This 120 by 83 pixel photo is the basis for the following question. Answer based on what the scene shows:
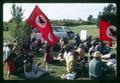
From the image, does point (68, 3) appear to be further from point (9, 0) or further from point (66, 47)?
point (66, 47)

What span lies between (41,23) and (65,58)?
2.86 m

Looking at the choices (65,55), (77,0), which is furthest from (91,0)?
(65,55)

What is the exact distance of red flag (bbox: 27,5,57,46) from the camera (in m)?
4.66

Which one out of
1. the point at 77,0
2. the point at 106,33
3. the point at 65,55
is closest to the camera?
the point at 77,0

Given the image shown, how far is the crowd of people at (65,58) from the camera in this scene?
17.0 ft

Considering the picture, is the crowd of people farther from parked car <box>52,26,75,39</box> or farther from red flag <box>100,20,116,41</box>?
red flag <box>100,20,116,41</box>

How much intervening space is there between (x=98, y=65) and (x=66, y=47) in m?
2.05

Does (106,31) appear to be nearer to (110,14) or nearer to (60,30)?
(110,14)

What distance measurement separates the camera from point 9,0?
4137 mm

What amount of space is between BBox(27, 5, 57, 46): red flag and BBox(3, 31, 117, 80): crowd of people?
1.08 ft

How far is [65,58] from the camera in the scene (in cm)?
759

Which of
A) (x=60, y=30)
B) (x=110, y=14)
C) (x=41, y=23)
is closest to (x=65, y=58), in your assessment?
(x=60, y=30)

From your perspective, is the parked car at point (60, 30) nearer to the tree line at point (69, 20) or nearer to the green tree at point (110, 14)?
the tree line at point (69, 20)

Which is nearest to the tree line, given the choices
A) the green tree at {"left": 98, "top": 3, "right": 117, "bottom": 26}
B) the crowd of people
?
the green tree at {"left": 98, "top": 3, "right": 117, "bottom": 26}
